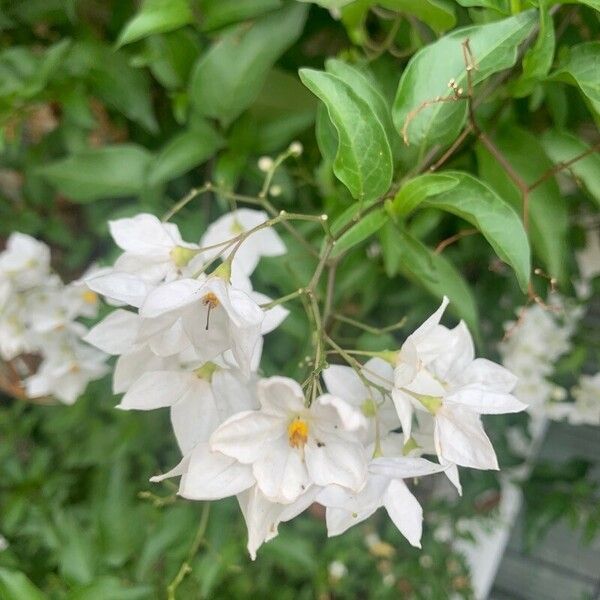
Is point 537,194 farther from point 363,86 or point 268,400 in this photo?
point 268,400

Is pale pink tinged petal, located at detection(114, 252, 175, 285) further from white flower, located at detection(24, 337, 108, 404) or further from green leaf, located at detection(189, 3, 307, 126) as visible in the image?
white flower, located at detection(24, 337, 108, 404)

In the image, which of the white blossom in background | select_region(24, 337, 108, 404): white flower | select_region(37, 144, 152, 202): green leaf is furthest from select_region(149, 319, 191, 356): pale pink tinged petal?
the white blossom in background

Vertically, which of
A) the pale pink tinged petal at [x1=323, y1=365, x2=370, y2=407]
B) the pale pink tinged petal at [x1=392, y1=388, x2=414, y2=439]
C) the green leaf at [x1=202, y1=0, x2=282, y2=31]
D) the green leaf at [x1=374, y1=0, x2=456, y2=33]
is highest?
the green leaf at [x1=374, y1=0, x2=456, y2=33]

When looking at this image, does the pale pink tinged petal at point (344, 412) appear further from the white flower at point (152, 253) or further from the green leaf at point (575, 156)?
the green leaf at point (575, 156)

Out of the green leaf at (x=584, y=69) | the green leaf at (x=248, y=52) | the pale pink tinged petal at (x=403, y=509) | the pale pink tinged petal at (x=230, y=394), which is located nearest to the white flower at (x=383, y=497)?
the pale pink tinged petal at (x=403, y=509)

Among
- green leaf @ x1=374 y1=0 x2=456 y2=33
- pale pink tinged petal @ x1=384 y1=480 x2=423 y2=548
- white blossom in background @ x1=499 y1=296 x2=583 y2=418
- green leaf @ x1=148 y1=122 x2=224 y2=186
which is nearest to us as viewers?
pale pink tinged petal @ x1=384 y1=480 x2=423 y2=548

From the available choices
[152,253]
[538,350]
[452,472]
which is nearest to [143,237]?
[152,253]

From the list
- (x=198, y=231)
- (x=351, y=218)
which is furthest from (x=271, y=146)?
(x=351, y=218)
